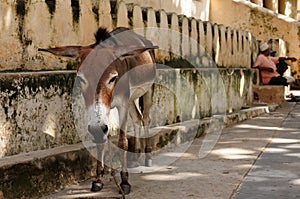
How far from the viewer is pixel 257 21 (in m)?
18.9

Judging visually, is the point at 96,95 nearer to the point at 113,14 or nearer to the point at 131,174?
the point at 131,174

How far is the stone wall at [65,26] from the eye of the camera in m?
5.23

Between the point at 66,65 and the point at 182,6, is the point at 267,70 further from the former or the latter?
the point at 66,65

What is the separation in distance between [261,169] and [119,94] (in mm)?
1815

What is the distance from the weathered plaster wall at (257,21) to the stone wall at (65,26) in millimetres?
9990

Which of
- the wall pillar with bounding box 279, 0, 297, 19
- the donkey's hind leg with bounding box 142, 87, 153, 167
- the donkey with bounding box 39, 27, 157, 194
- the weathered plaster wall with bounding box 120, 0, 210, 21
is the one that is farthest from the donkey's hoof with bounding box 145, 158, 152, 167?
the wall pillar with bounding box 279, 0, 297, 19

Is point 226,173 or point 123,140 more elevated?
point 123,140

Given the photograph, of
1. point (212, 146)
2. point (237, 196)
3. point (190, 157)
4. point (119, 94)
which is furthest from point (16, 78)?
point (212, 146)

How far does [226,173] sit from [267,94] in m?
7.21

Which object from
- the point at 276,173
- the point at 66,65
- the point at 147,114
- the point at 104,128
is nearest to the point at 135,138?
the point at 147,114

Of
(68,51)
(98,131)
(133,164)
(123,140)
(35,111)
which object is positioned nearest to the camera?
(98,131)

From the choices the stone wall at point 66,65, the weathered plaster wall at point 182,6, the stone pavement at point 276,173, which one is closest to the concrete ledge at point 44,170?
the stone wall at point 66,65

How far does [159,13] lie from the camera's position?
8.05m

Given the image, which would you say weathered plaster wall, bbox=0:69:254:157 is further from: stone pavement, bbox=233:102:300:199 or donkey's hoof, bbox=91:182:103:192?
stone pavement, bbox=233:102:300:199
